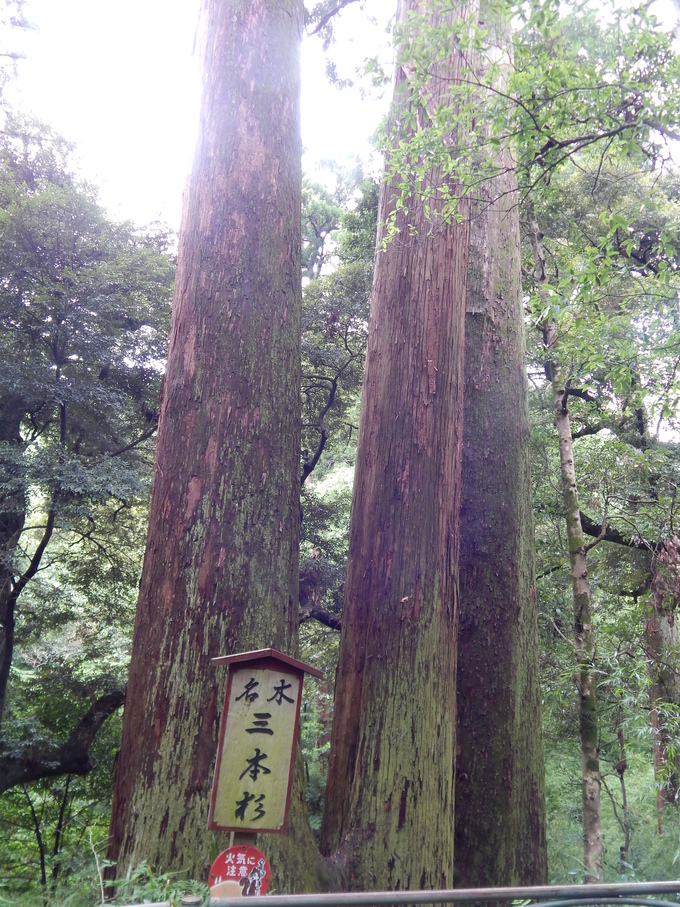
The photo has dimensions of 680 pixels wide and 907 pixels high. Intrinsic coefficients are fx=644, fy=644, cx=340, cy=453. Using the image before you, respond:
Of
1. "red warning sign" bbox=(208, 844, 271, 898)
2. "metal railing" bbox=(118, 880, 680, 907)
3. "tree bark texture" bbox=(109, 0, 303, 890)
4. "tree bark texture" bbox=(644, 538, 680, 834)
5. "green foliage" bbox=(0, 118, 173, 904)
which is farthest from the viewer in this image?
"green foliage" bbox=(0, 118, 173, 904)

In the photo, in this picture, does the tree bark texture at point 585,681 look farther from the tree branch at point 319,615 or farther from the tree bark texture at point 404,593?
the tree branch at point 319,615

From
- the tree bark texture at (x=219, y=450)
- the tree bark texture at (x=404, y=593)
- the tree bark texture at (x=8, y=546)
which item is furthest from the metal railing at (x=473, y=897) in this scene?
the tree bark texture at (x=8, y=546)

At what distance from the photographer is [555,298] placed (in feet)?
9.23

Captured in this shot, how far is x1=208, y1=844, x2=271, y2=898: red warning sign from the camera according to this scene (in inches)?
68.2

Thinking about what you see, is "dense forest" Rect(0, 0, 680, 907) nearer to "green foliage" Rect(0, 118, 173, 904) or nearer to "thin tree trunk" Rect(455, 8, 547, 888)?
"thin tree trunk" Rect(455, 8, 547, 888)

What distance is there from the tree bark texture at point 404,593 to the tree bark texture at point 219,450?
408mm

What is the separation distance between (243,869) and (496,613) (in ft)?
7.05

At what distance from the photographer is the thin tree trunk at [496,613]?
3.21 m

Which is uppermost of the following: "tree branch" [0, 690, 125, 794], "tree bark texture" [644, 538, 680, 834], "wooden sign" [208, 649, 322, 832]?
"tree bark texture" [644, 538, 680, 834]

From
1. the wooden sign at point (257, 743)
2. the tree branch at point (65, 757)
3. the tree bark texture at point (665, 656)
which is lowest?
the tree branch at point (65, 757)

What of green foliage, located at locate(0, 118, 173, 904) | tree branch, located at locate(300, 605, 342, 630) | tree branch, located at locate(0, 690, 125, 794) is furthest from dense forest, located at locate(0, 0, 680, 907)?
tree branch, located at locate(300, 605, 342, 630)

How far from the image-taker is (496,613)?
3.57 m

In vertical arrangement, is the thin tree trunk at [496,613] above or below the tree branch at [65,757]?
above

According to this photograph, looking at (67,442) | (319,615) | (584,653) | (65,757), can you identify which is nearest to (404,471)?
(584,653)
